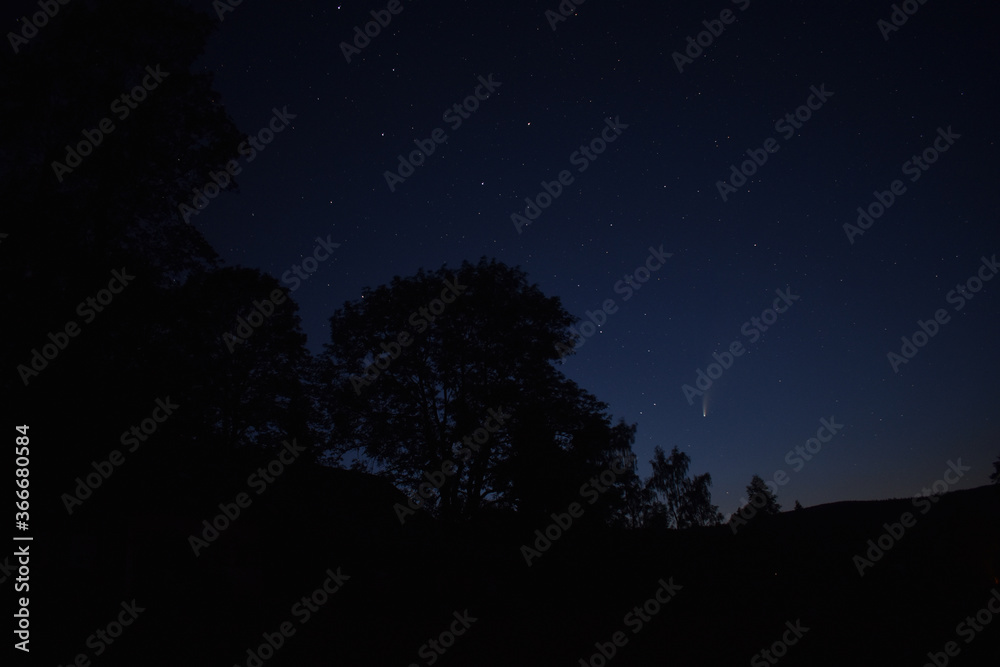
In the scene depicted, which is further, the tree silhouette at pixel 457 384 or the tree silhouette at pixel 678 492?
the tree silhouette at pixel 678 492

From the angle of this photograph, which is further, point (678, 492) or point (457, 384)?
point (678, 492)

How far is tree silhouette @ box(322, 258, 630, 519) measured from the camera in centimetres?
2269

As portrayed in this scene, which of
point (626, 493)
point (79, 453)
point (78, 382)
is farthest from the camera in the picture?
point (626, 493)

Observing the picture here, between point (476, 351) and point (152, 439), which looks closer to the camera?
point (152, 439)

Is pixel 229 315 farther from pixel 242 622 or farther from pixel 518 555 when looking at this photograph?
pixel 518 555

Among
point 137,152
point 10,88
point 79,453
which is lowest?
point 79,453

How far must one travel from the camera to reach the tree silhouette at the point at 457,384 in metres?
22.7

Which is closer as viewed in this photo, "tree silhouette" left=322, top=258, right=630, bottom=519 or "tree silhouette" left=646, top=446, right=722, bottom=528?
"tree silhouette" left=322, top=258, right=630, bottom=519

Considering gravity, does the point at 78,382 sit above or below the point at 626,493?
below

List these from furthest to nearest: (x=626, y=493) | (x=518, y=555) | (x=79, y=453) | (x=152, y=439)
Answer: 1. (x=626, y=493)
2. (x=518, y=555)
3. (x=152, y=439)
4. (x=79, y=453)

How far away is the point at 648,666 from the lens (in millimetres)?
10070

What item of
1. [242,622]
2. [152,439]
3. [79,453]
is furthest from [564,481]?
[79,453]

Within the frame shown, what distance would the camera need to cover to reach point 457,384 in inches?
941

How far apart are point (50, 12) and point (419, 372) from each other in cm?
1703
